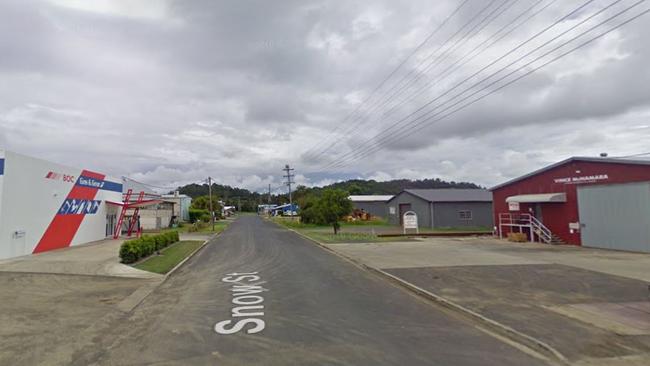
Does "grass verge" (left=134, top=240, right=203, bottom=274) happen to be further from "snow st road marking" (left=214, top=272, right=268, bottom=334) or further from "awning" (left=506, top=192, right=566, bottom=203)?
"awning" (left=506, top=192, right=566, bottom=203)

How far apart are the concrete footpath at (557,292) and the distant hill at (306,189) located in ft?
161

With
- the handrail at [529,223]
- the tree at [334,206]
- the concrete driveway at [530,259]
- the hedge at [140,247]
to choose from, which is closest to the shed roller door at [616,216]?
the concrete driveway at [530,259]

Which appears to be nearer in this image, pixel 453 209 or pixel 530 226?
pixel 530 226

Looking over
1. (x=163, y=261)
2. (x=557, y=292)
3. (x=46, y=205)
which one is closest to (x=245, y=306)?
(x=557, y=292)

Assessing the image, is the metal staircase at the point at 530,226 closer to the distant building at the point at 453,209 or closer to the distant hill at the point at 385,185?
the distant building at the point at 453,209

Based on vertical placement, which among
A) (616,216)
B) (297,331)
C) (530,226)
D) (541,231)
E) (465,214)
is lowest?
(297,331)

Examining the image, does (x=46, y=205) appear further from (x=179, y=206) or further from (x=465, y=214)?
(x=465, y=214)

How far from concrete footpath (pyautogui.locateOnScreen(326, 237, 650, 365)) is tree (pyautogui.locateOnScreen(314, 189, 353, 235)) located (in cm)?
1496

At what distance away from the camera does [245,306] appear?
872cm

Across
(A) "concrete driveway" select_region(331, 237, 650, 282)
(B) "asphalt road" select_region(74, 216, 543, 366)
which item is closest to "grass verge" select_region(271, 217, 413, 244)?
(A) "concrete driveway" select_region(331, 237, 650, 282)

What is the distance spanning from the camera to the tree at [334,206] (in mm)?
33812

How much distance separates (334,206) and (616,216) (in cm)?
1991

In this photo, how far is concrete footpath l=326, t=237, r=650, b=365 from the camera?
6.11 m

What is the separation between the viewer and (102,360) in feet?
18.3
